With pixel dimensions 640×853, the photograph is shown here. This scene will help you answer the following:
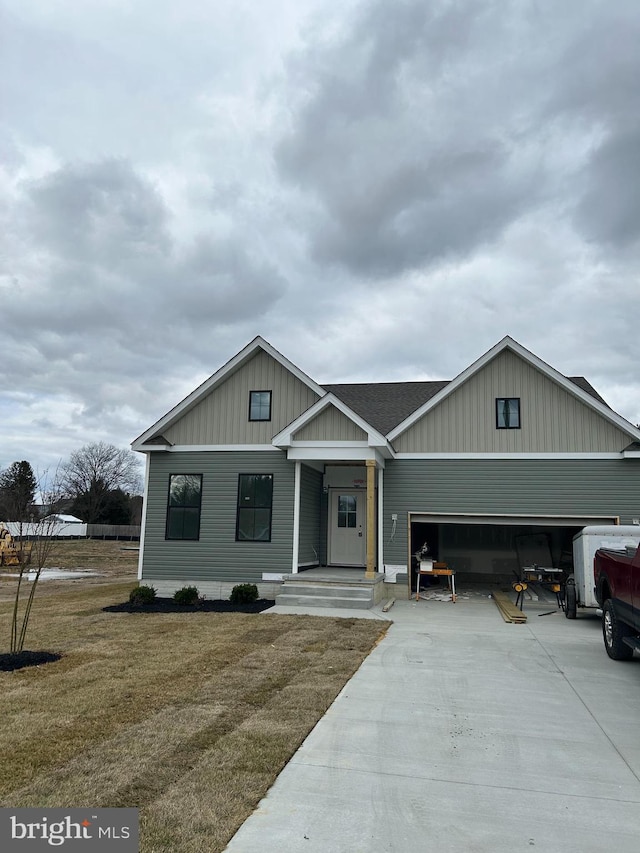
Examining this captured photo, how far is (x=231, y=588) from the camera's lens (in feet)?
44.1

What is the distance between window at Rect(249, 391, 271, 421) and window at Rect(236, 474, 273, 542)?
4.99 feet

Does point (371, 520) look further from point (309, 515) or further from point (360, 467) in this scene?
point (360, 467)

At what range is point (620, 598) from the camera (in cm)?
707

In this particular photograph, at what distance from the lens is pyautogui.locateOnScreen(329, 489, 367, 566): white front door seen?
49.5 ft

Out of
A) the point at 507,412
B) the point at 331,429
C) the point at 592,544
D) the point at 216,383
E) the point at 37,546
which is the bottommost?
the point at 37,546

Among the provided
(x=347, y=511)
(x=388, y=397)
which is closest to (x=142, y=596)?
(x=347, y=511)

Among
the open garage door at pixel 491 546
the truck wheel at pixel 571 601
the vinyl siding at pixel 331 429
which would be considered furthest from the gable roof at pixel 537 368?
the open garage door at pixel 491 546

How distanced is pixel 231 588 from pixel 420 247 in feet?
34.2

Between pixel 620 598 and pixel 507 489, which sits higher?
pixel 507 489

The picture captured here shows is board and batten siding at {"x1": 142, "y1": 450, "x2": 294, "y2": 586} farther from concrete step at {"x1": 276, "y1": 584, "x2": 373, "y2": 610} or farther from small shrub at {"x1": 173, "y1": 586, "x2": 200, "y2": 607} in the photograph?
concrete step at {"x1": 276, "y1": 584, "x2": 373, "y2": 610}

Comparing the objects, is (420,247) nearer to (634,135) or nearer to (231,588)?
(634,135)

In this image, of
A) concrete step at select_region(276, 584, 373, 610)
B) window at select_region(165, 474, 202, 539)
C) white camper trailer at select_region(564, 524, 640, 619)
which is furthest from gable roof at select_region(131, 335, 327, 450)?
white camper trailer at select_region(564, 524, 640, 619)

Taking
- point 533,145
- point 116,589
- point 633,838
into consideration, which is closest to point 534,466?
point 533,145

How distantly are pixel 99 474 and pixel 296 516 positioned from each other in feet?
192
